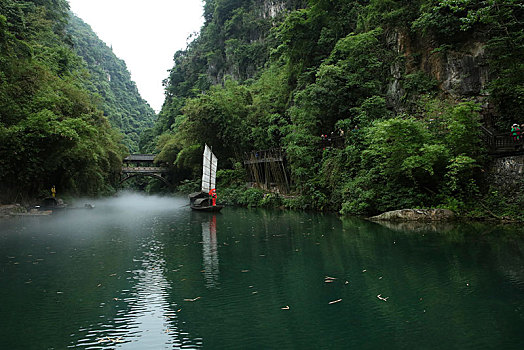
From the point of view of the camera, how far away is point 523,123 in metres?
12.7

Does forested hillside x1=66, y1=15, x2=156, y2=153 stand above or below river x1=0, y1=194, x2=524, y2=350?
above

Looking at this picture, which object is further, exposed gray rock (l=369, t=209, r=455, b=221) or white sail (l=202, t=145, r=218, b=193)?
white sail (l=202, t=145, r=218, b=193)

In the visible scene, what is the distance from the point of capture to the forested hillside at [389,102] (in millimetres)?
13016

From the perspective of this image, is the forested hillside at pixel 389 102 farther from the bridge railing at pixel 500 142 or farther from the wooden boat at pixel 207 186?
the wooden boat at pixel 207 186

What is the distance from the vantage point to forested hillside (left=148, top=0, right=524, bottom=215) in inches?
512

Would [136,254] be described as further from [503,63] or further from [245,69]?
[245,69]

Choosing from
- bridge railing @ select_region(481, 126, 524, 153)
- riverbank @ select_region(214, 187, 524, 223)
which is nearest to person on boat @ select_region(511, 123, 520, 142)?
bridge railing @ select_region(481, 126, 524, 153)

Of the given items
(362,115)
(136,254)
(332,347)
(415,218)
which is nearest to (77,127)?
(136,254)

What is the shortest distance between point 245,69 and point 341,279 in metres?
46.3

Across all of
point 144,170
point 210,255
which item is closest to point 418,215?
point 210,255

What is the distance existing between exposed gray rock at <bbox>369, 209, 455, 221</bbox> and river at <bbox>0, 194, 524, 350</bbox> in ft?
8.86

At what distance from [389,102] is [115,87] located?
3833 inches

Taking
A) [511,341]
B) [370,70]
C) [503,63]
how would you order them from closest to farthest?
1. [511,341]
2. [503,63]
3. [370,70]

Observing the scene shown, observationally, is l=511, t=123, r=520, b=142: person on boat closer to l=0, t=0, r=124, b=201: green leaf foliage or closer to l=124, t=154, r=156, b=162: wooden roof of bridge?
l=0, t=0, r=124, b=201: green leaf foliage
